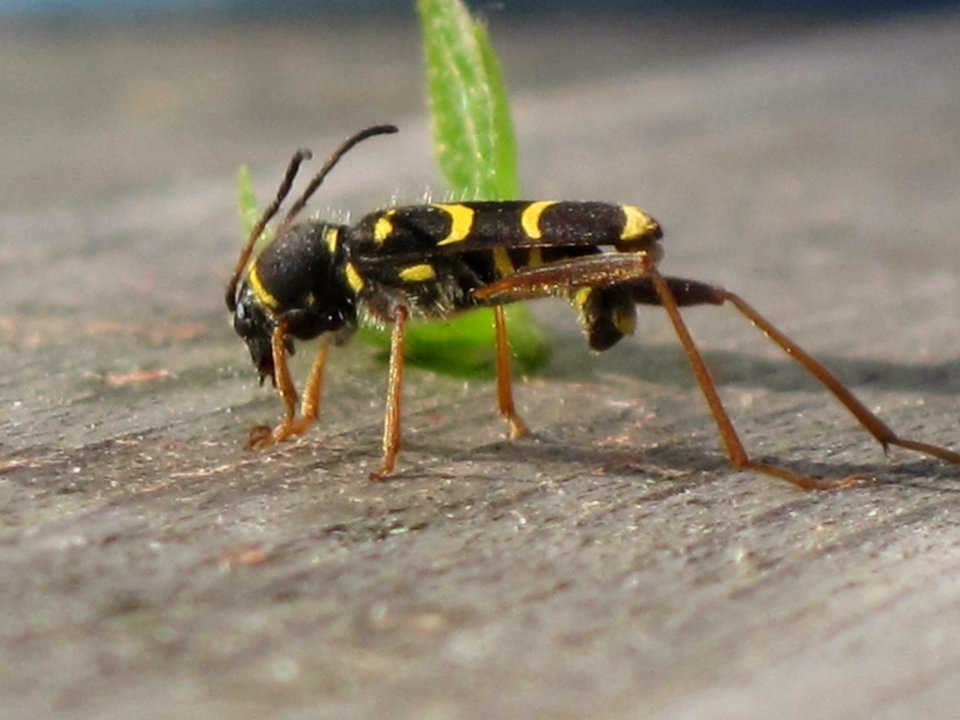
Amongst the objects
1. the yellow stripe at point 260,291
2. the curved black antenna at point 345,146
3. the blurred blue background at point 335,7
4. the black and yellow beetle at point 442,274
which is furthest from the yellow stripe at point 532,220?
the blurred blue background at point 335,7

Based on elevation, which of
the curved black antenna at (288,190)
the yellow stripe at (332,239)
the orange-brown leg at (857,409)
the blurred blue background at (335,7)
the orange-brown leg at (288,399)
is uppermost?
the blurred blue background at (335,7)

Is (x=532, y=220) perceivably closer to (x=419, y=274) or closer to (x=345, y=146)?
(x=419, y=274)

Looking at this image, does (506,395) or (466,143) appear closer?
(506,395)

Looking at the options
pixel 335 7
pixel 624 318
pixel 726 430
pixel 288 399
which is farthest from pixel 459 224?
pixel 335 7

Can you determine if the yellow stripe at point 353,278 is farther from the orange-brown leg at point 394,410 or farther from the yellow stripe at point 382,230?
the orange-brown leg at point 394,410

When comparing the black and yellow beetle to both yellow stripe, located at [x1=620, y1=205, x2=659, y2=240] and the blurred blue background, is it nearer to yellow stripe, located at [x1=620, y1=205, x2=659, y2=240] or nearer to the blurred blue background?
yellow stripe, located at [x1=620, y1=205, x2=659, y2=240]

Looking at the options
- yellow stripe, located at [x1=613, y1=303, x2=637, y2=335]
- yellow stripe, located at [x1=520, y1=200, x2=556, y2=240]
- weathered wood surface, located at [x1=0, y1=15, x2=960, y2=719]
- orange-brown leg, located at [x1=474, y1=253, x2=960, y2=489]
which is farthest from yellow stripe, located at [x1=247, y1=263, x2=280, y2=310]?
yellow stripe, located at [x1=613, y1=303, x2=637, y2=335]
